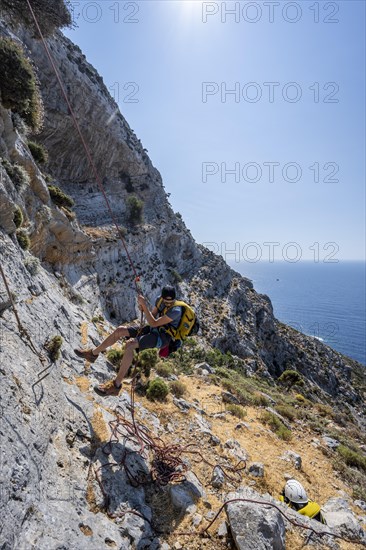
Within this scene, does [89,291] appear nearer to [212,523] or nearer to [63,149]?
[212,523]

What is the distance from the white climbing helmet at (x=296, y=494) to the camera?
8.07 metres

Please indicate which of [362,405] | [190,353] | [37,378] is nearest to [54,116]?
[190,353]

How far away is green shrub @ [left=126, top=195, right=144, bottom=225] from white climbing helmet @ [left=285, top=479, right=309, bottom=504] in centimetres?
3972

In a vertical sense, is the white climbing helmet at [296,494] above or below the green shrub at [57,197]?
below

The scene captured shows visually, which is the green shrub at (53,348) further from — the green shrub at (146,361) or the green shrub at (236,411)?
the green shrub at (236,411)

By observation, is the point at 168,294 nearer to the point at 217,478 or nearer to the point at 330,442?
the point at 217,478

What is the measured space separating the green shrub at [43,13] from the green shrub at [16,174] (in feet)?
47.9

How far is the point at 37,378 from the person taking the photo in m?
6.52

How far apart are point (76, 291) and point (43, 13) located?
20684mm

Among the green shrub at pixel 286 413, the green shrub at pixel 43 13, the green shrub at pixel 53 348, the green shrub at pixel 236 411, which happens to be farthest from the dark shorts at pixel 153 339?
the green shrub at pixel 43 13

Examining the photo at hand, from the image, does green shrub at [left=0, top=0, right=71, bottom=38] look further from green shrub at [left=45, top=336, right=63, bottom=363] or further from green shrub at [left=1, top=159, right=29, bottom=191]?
green shrub at [left=45, top=336, right=63, bottom=363]

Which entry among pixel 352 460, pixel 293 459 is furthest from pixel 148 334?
pixel 352 460

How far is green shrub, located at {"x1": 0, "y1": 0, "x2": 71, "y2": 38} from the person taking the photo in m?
20.1

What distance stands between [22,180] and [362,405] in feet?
210
